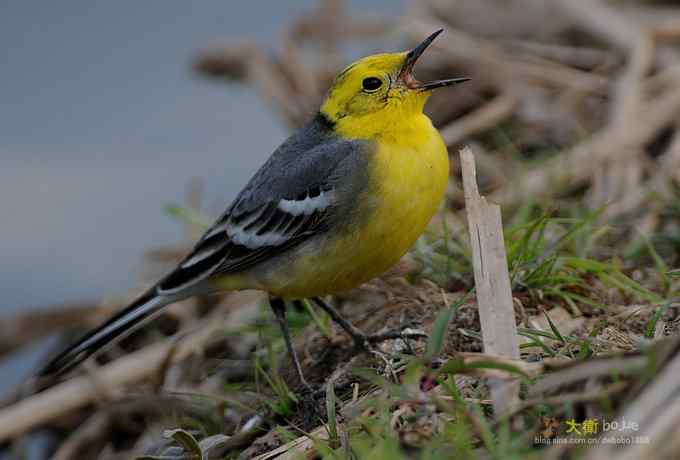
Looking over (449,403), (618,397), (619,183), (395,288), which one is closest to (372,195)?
(395,288)

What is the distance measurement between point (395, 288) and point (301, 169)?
841mm

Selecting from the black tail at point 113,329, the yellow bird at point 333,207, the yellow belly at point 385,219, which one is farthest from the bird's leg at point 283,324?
the black tail at point 113,329

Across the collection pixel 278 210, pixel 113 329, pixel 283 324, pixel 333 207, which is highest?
pixel 278 210

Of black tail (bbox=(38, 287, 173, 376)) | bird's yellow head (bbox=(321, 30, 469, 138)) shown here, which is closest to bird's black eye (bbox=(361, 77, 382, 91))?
bird's yellow head (bbox=(321, 30, 469, 138))

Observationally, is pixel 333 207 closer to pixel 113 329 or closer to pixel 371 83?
pixel 371 83

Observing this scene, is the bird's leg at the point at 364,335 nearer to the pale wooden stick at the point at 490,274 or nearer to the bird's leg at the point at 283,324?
the bird's leg at the point at 283,324

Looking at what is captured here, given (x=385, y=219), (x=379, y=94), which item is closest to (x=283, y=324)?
(x=385, y=219)

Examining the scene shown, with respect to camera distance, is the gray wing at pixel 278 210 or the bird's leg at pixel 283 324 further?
the bird's leg at pixel 283 324

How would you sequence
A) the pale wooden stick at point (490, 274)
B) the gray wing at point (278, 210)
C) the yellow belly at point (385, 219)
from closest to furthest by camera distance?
1. the pale wooden stick at point (490, 274)
2. the yellow belly at point (385, 219)
3. the gray wing at point (278, 210)

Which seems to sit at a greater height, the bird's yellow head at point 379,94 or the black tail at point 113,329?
the bird's yellow head at point 379,94

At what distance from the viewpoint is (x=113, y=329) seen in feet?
14.4

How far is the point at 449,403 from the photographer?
289 centimetres

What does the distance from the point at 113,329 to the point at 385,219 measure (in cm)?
151

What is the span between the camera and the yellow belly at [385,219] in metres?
3.85
